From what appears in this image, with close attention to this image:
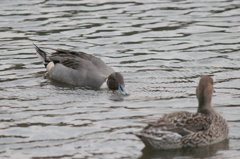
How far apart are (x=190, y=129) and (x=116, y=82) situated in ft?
11.3

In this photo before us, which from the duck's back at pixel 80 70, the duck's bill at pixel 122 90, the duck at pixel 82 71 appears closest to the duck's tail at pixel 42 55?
the duck at pixel 82 71

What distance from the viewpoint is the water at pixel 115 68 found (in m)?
8.04

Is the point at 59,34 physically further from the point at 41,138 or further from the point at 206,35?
the point at 41,138

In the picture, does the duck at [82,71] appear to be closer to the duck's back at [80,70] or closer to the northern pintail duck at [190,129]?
the duck's back at [80,70]

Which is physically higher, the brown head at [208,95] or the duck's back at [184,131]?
the brown head at [208,95]

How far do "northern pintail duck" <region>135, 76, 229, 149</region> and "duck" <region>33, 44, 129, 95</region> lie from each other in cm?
287

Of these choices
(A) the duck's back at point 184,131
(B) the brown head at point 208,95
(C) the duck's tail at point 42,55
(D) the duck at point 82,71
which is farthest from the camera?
(C) the duck's tail at point 42,55

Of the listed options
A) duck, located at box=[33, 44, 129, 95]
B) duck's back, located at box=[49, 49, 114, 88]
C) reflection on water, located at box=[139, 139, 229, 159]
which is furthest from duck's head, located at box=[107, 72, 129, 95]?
reflection on water, located at box=[139, 139, 229, 159]

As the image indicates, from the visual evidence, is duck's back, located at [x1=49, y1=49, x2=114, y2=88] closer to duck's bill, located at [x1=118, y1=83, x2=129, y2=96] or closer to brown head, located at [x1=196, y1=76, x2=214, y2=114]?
duck's bill, located at [x1=118, y1=83, x2=129, y2=96]

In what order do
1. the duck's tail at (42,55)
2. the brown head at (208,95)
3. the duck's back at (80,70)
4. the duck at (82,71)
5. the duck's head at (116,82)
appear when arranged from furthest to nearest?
the duck's tail at (42,55)
the duck's back at (80,70)
the duck at (82,71)
the duck's head at (116,82)
the brown head at (208,95)

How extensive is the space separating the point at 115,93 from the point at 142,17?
18.8 feet

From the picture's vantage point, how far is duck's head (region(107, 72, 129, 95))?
1079 cm

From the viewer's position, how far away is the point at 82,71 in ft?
38.8

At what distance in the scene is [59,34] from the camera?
15.1m
